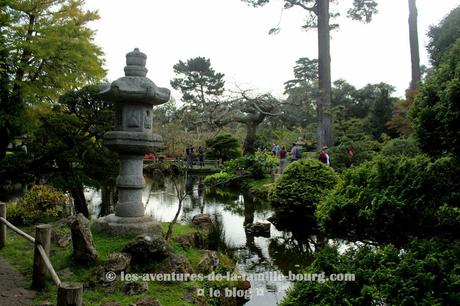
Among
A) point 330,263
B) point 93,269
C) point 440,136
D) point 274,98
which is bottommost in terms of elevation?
point 93,269

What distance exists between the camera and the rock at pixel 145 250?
478cm

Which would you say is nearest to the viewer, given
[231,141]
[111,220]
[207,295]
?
[207,295]

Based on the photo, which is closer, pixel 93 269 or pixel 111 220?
pixel 93 269

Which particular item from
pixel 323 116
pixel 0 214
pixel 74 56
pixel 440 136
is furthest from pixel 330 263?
pixel 323 116

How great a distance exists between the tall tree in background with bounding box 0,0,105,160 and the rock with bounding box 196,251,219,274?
221 inches

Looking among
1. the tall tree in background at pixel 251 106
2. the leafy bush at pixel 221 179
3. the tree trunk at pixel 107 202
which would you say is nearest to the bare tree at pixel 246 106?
the tall tree in background at pixel 251 106

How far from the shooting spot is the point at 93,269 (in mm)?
4699

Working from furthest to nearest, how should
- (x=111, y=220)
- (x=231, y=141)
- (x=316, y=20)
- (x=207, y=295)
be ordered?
(x=231, y=141) → (x=316, y=20) → (x=111, y=220) → (x=207, y=295)

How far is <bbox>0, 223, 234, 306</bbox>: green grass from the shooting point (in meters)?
4.08

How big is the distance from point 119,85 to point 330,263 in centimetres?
397

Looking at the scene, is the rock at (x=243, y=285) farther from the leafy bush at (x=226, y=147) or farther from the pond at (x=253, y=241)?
the leafy bush at (x=226, y=147)

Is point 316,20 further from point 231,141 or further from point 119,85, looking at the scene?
point 119,85

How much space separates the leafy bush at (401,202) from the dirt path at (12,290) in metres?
3.58

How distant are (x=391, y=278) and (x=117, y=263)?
3.16m
